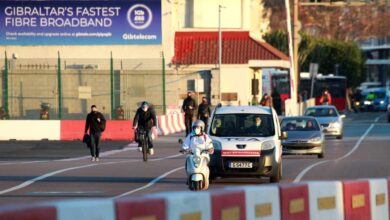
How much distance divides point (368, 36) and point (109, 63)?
7575 cm

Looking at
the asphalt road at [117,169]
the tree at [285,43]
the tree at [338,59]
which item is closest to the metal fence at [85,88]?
the asphalt road at [117,169]

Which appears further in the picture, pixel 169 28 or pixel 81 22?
pixel 169 28

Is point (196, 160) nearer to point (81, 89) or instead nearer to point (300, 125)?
point (300, 125)

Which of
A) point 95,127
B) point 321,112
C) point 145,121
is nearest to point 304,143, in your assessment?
point 145,121

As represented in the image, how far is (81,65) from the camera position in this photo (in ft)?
188

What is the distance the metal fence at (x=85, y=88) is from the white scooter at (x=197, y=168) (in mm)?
29401

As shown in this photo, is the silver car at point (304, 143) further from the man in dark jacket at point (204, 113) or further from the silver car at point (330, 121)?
the silver car at point (330, 121)

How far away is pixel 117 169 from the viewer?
29.4 metres

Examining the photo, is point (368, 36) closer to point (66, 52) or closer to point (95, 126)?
point (66, 52)

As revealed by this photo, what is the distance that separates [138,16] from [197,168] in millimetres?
45358

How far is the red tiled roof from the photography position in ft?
223

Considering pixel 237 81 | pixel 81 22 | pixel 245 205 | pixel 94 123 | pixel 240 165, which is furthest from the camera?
pixel 237 81

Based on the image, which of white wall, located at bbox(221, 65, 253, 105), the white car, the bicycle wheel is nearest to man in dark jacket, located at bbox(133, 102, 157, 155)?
the bicycle wheel

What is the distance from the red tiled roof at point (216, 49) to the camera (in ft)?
223
